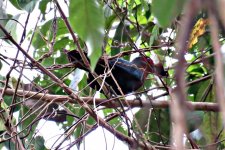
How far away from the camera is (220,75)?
23cm

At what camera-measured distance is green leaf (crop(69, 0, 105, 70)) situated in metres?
0.51

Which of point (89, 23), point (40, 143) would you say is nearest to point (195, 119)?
point (40, 143)

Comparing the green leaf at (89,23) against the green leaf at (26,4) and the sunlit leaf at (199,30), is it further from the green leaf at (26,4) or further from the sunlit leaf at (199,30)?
the sunlit leaf at (199,30)

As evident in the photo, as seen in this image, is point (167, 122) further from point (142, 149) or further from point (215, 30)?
point (215, 30)

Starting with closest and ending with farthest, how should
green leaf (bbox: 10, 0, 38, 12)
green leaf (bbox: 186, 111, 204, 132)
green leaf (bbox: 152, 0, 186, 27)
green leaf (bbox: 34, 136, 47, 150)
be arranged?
green leaf (bbox: 152, 0, 186, 27), green leaf (bbox: 10, 0, 38, 12), green leaf (bbox: 186, 111, 204, 132), green leaf (bbox: 34, 136, 47, 150)

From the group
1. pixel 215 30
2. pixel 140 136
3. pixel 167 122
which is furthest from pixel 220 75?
pixel 167 122

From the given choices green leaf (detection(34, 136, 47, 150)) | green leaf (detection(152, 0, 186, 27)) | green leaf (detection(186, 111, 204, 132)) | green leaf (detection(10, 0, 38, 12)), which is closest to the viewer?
green leaf (detection(152, 0, 186, 27))

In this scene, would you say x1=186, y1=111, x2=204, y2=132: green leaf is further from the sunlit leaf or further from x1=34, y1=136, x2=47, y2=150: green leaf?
x1=34, y1=136, x2=47, y2=150: green leaf

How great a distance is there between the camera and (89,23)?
0.53m

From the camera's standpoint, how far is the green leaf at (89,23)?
0.51m

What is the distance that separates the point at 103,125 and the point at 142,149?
5.5 inches

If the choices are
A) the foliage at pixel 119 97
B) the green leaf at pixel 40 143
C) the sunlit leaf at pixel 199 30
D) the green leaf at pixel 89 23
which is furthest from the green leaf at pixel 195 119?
the green leaf at pixel 89 23

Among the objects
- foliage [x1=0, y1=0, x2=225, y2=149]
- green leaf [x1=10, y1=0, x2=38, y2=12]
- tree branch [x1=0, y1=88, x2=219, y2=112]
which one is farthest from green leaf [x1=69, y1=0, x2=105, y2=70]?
tree branch [x1=0, y1=88, x2=219, y2=112]

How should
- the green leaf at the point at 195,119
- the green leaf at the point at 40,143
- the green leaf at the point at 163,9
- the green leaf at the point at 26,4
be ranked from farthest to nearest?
the green leaf at the point at 40,143 < the green leaf at the point at 195,119 < the green leaf at the point at 26,4 < the green leaf at the point at 163,9
